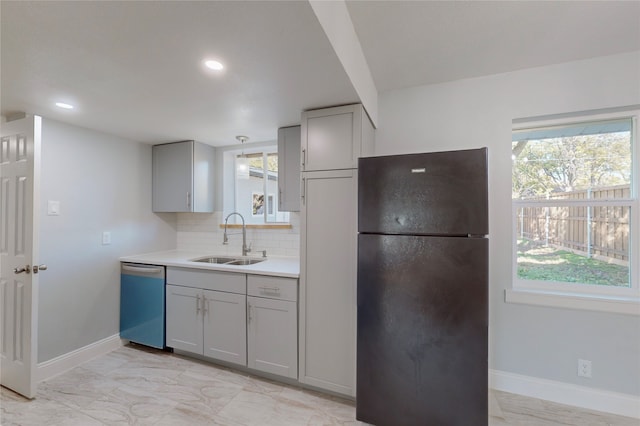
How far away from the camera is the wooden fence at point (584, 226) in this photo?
203 centimetres

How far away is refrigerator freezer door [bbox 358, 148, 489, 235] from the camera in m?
1.54

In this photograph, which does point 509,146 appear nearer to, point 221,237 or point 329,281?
point 329,281

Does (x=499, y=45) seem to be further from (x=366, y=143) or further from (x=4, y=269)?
(x=4, y=269)

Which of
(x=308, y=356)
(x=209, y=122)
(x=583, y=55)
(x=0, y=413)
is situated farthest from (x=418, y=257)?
(x=0, y=413)

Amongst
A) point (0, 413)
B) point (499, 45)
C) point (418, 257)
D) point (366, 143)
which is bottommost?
point (0, 413)

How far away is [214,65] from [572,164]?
263cm

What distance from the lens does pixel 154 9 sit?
1.15 m

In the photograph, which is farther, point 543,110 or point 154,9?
point 543,110

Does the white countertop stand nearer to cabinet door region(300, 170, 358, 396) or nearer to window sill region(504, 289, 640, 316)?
cabinet door region(300, 170, 358, 396)

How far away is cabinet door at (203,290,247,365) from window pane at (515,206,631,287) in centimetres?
232

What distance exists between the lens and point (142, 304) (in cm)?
281

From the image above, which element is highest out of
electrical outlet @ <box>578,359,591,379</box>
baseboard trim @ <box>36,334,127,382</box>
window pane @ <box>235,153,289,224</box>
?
window pane @ <box>235,153,289,224</box>

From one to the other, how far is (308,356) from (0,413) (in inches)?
83.1

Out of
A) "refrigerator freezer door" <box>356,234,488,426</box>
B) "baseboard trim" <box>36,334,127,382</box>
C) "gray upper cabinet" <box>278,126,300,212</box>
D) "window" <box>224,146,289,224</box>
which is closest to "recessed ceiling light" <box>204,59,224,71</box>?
"gray upper cabinet" <box>278,126,300,212</box>
